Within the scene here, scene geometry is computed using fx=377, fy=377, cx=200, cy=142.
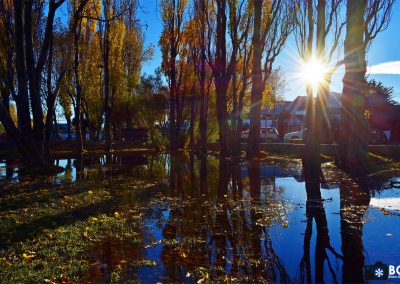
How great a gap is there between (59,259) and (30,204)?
Answer: 11.6 ft

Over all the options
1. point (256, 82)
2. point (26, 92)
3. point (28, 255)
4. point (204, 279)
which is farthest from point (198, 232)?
point (256, 82)

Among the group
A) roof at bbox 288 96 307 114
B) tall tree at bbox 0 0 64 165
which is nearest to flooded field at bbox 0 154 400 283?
tall tree at bbox 0 0 64 165

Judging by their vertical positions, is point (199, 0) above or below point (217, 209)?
above

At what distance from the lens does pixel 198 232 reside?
215 inches

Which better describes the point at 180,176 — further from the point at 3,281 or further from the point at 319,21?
the point at 3,281

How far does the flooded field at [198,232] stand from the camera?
3943mm

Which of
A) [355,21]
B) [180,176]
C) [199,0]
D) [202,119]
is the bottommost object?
[180,176]

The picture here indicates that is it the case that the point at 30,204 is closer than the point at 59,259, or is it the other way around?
the point at 59,259

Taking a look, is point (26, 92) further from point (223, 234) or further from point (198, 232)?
point (223, 234)

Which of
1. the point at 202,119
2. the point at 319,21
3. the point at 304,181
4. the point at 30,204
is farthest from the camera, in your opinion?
the point at 202,119

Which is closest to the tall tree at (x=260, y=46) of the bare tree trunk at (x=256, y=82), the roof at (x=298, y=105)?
the bare tree trunk at (x=256, y=82)

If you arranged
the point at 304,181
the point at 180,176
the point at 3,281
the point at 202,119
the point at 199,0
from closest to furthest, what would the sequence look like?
the point at 3,281, the point at 304,181, the point at 180,176, the point at 199,0, the point at 202,119

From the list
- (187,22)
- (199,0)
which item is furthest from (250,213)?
(187,22)

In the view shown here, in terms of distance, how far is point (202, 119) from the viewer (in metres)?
25.9
